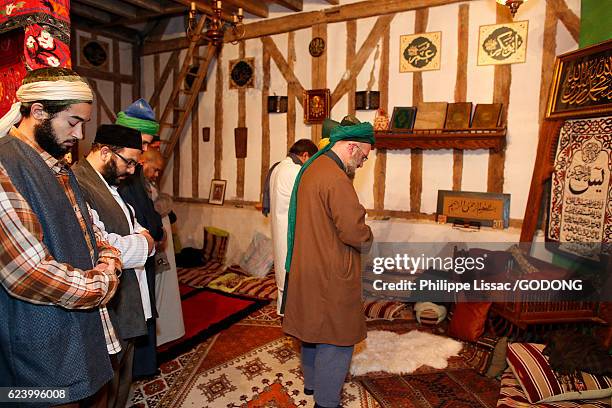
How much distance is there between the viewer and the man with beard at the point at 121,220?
205cm

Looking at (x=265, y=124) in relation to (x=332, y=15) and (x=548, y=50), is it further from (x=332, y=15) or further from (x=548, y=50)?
(x=548, y=50)

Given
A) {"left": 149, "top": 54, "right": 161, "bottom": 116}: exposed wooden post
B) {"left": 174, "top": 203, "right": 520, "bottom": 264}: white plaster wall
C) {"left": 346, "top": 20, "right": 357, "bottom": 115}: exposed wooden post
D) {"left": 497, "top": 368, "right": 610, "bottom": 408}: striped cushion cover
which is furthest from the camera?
{"left": 149, "top": 54, "right": 161, "bottom": 116}: exposed wooden post

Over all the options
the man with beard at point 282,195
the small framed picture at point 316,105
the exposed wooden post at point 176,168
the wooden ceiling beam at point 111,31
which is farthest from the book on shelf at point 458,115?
the wooden ceiling beam at point 111,31

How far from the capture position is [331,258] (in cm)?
244

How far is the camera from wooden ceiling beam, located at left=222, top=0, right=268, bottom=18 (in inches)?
220

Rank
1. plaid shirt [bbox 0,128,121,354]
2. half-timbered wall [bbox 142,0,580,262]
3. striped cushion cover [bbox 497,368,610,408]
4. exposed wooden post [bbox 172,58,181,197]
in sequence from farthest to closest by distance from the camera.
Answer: exposed wooden post [bbox 172,58,181,197] < half-timbered wall [bbox 142,0,580,262] < striped cushion cover [bbox 497,368,610,408] < plaid shirt [bbox 0,128,121,354]

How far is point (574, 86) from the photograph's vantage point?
3.82m

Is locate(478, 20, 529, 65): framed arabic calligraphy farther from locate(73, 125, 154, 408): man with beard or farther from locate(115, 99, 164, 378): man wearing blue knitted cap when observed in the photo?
locate(73, 125, 154, 408): man with beard

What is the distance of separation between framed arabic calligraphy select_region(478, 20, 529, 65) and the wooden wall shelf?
0.78 m

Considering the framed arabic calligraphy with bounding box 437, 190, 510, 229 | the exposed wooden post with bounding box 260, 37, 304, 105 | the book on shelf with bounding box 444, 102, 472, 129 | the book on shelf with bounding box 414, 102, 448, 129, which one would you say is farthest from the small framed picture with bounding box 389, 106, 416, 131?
the exposed wooden post with bounding box 260, 37, 304, 105

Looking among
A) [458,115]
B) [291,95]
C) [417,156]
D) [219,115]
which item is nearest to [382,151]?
[417,156]

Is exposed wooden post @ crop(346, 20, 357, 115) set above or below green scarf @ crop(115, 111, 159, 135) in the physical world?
above

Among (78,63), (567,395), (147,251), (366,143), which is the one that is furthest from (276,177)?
(78,63)

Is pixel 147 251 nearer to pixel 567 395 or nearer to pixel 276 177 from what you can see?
A: pixel 276 177
